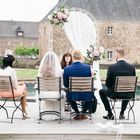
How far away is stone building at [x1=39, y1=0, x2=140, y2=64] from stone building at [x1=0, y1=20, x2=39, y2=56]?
35.9 meters

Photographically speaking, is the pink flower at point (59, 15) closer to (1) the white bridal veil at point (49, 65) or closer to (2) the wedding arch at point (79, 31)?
(2) the wedding arch at point (79, 31)

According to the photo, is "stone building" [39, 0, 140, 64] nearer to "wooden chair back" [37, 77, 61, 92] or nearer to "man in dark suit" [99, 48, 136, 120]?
"man in dark suit" [99, 48, 136, 120]

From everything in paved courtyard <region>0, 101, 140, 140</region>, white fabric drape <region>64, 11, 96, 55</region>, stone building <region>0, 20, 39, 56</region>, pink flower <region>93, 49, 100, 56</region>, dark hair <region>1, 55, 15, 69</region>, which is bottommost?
paved courtyard <region>0, 101, 140, 140</region>

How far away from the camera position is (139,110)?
11.9m

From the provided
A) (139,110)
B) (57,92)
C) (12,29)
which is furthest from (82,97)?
(12,29)

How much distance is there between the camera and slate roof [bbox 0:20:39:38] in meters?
89.4

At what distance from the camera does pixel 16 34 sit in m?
90.1

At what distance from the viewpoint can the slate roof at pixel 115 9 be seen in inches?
2055

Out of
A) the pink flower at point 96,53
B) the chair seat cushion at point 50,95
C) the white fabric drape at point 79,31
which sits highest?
the white fabric drape at point 79,31

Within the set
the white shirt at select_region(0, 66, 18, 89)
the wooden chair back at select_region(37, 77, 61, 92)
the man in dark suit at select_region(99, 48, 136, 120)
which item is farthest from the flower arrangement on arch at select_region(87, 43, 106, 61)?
the white shirt at select_region(0, 66, 18, 89)

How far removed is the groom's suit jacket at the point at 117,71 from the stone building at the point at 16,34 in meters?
79.3

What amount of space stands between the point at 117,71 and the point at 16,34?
267ft

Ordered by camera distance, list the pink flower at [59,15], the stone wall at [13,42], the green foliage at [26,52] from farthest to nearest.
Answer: the stone wall at [13,42] → the green foliage at [26,52] → the pink flower at [59,15]

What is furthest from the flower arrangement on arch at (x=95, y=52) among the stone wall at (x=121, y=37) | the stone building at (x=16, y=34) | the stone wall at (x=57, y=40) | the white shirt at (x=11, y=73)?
the stone building at (x=16, y=34)
